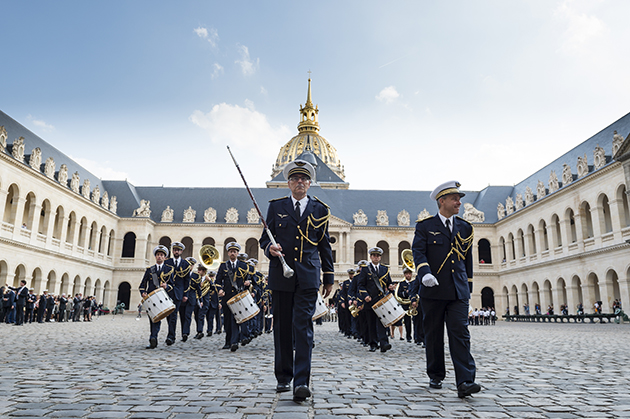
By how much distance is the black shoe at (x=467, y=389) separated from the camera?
5.25 metres

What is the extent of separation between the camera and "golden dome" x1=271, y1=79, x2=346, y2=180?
110m

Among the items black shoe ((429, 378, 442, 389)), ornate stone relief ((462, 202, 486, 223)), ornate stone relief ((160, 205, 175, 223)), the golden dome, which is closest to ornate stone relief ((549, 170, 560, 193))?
ornate stone relief ((462, 202, 486, 223))

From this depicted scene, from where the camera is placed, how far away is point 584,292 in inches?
1426

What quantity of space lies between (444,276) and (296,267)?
1872 mm

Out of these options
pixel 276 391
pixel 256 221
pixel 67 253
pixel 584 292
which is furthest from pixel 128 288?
pixel 276 391

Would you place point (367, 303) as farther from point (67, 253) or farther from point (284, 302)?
point (67, 253)

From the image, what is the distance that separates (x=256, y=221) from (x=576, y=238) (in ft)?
106

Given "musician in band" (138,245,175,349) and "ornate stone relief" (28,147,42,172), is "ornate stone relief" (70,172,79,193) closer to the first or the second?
"ornate stone relief" (28,147,42,172)

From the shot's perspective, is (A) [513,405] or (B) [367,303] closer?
(A) [513,405]

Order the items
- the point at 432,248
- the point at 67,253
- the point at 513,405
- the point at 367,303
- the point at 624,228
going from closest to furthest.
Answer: the point at 513,405 → the point at 432,248 → the point at 367,303 → the point at 624,228 → the point at 67,253

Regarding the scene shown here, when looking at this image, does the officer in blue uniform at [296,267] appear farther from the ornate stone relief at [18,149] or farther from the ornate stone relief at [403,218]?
the ornate stone relief at [403,218]

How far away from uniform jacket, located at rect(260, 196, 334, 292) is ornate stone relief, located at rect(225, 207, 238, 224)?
166 feet

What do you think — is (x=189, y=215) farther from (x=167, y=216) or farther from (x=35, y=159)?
(x=35, y=159)

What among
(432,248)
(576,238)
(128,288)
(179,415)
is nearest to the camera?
(179,415)
